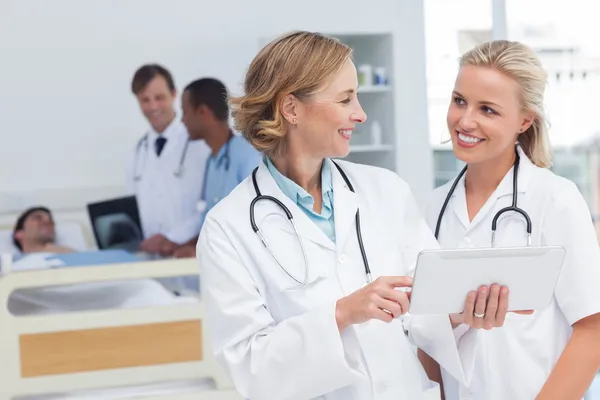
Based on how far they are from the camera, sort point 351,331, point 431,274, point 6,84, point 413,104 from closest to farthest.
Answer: point 431,274 < point 351,331 < point 6,84 < point 413,104

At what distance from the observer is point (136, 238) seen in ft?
11.3

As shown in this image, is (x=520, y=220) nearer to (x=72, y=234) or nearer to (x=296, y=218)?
(x=296, y=218)

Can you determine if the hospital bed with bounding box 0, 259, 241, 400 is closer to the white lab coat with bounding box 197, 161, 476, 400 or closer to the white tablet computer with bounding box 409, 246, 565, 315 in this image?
the white lab coat with bounding box 197, 161, 476, 400

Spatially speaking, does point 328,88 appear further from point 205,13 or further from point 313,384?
point 205,13

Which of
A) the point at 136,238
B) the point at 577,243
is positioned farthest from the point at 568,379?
the point at 136,238

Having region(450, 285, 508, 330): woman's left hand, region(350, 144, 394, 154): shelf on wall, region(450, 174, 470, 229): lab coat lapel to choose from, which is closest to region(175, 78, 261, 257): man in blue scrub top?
region(350, 144, 394, 154): shelf on wall

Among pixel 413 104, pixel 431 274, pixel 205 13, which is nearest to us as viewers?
pixel 431 274

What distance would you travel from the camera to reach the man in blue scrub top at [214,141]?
3.43 meters

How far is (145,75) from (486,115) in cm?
222

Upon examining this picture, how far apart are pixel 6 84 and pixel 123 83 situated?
47 cm

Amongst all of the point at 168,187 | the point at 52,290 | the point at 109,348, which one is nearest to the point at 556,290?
the point at 109,348

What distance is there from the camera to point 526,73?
1492mm

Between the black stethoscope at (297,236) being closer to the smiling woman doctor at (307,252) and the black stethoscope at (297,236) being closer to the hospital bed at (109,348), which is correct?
the smiling woman doctor at (307,252)

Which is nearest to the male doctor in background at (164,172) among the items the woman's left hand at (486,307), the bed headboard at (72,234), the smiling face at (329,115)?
the bed headboard at (72,234)
